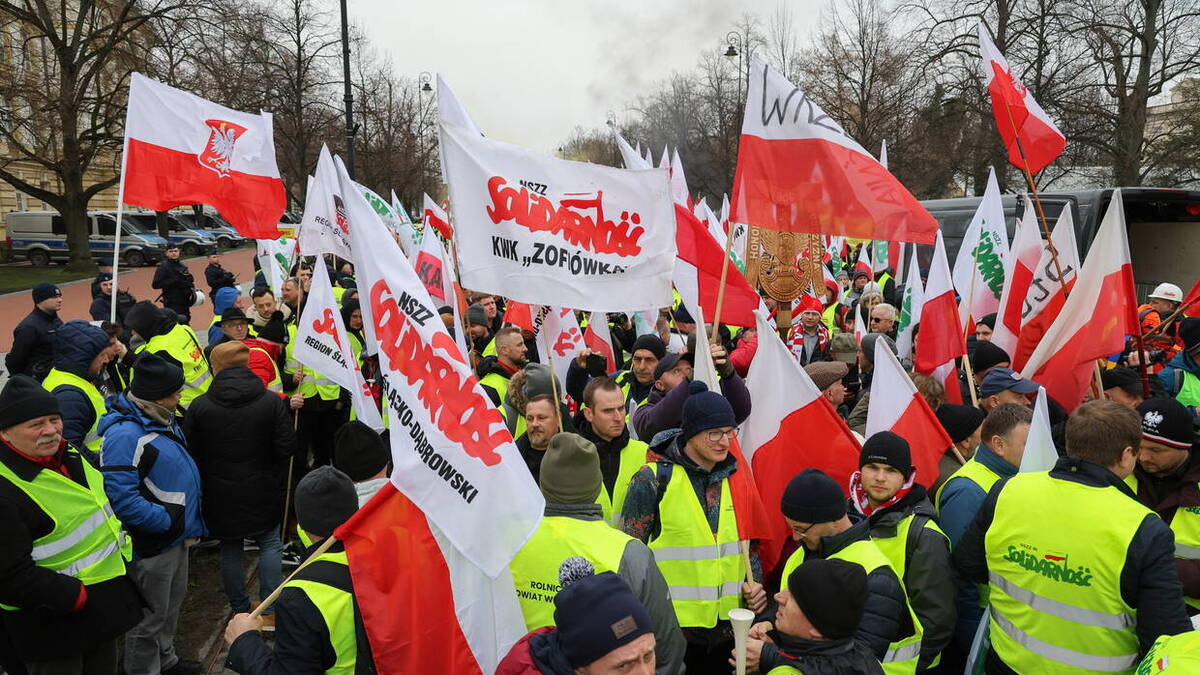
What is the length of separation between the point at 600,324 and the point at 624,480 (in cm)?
304

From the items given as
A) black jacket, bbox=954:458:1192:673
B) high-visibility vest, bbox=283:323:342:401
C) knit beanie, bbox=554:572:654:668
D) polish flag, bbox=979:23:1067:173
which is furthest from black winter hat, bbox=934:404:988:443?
high-visibility vest, bbox=283:323:342:401

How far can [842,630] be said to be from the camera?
2.51m

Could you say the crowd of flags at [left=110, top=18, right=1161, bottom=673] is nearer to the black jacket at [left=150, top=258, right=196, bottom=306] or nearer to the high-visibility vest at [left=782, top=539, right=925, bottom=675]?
the high-visibility vest at [left=782, top=539, right=925, bottom=675]

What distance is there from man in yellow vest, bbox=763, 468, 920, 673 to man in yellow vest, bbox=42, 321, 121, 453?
4.53 m

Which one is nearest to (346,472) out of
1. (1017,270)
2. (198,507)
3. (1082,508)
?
(198,507)

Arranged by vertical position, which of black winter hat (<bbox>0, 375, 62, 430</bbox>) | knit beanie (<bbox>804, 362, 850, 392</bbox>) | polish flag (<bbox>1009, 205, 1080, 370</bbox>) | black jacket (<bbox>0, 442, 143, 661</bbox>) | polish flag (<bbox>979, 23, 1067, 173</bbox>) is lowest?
black jacket (<bbox>0, 442, 143, 661</bbox>)

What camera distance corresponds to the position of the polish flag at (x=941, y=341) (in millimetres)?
5520

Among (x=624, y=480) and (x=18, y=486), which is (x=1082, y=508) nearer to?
(x=624, y=480)

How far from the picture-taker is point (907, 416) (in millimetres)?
4332

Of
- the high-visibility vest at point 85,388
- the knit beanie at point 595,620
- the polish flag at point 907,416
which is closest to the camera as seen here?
the knit beanie at point 595,620

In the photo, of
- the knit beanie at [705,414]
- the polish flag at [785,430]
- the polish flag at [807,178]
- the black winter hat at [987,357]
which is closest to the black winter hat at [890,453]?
the knit beanie at [705,414]

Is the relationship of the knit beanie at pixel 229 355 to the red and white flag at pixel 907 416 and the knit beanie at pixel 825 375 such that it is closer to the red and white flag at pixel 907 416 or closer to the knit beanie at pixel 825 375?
the knit beanie at pixel 825 375

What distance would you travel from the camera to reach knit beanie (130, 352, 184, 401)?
4531mm

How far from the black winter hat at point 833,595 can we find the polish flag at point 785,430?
149 centimetres
